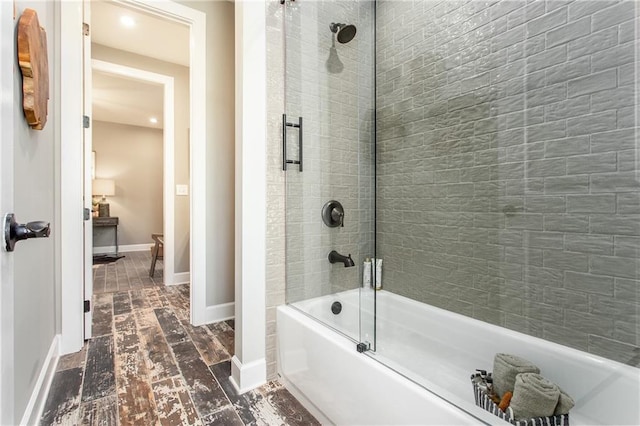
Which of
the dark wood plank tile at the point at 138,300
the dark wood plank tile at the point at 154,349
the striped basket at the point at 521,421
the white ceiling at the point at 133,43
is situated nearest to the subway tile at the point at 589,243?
the striped basket at the point at 521,421

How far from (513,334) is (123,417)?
184 cm

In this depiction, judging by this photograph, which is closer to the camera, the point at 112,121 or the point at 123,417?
the point at 123,417

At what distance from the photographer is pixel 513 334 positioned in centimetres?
140

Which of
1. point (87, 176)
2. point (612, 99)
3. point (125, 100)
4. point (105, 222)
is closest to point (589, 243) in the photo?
point (612, 99)

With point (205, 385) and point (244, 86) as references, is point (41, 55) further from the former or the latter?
point (205, 385)

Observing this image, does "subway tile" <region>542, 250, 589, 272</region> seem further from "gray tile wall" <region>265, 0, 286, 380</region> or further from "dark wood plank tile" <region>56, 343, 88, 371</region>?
"dark wood plank tile" <region>56, 343, 88, 371</region>

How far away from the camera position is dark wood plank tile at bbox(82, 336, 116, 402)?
153 cm

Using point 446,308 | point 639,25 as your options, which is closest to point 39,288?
point 446,308

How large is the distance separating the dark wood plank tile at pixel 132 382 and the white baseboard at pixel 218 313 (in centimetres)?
51

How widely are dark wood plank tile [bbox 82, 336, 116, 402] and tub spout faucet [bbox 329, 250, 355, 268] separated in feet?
4.44

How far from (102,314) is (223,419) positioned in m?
1.90

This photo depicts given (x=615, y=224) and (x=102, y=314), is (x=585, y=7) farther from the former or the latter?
(x=102, y=314)

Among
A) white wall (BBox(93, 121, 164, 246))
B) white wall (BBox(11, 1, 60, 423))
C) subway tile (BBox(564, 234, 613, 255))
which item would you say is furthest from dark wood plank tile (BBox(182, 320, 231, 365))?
white wall (BBox(93, 121, 164, 246))

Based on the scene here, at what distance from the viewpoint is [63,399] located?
1.47 metres
